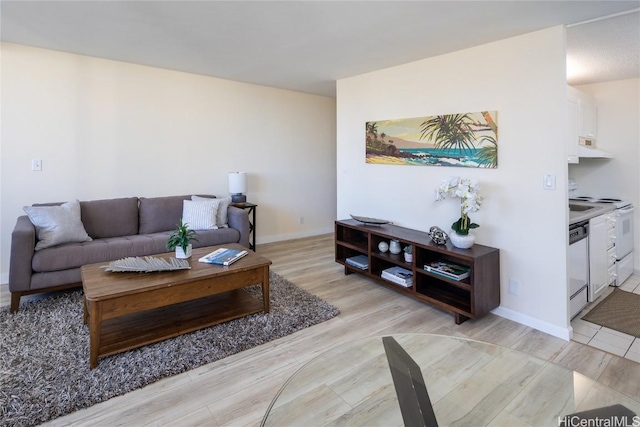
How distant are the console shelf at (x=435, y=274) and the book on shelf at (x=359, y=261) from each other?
48 mm

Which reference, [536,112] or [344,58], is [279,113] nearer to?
[344,58]

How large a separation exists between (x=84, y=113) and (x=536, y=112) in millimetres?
4387

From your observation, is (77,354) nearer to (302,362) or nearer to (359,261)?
(302,362)

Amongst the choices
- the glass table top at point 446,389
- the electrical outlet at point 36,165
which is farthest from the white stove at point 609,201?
the electrical outlet at point 36,165

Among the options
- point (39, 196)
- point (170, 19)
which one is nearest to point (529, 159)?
point (170, 19)

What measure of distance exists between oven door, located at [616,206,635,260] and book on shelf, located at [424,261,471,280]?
191cm

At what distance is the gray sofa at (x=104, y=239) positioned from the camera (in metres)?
2.80

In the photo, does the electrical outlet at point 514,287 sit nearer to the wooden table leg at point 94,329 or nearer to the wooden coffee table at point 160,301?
the wooden coffee table at point 160,301

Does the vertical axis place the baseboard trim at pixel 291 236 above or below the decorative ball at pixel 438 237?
below

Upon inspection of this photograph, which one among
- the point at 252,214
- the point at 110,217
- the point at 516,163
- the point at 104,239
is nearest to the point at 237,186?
the point at 252,214

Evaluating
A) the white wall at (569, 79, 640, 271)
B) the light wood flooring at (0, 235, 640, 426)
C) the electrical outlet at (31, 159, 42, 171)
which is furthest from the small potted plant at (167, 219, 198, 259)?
the white wall at (569, 79, 640, 271)

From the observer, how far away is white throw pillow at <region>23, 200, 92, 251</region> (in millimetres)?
3025

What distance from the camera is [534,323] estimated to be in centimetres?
264

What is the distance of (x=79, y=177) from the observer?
12.2ft
